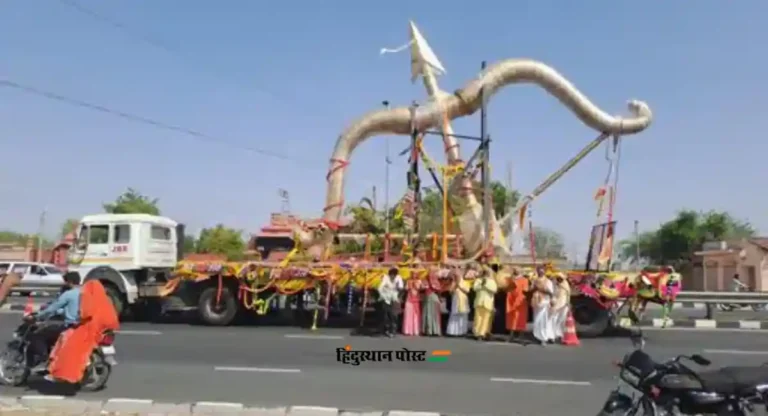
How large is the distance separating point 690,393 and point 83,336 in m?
6.52

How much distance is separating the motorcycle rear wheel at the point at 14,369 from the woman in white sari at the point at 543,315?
8974mm

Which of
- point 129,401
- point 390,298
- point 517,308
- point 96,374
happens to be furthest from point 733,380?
point 390,298

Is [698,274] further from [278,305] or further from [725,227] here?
[278,305]

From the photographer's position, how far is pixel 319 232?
62.4ft

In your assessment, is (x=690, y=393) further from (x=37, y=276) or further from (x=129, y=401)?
(x=37, y=276)

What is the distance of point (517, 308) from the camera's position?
15.6 m

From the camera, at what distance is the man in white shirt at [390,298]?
15984mm

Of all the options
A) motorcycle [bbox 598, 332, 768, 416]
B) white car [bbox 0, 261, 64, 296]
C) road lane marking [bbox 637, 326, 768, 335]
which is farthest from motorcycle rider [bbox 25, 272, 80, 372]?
white car [bbox 0, 261, 64, 296]

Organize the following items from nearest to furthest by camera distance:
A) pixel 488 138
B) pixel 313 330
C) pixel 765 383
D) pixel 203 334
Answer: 1. pixel 765 383
2. pixel 203 334
3. pixel 313 330
4. pixel 488 138

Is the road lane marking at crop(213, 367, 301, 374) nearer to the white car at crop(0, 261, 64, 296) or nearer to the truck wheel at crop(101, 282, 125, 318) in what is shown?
the truck wheel at crop(101, 282, 125, 318)

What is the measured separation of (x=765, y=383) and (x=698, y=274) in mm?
42200

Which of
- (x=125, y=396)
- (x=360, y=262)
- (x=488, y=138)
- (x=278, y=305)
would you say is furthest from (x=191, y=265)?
(x=125, y=396)

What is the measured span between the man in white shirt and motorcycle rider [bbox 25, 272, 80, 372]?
24.5 ft

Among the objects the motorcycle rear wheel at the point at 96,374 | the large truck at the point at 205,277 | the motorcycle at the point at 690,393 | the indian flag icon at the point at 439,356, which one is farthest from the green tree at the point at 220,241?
the motorcycle at the point at 690,393
